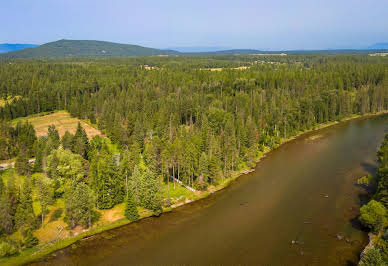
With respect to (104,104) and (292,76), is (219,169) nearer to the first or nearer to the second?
(104,104)

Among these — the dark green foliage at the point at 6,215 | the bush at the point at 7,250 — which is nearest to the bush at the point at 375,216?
the bush at the point at 7,250

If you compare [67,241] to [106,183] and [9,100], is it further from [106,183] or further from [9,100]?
[9,100]

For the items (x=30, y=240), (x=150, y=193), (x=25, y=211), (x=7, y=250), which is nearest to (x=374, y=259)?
(x=150, y=193)

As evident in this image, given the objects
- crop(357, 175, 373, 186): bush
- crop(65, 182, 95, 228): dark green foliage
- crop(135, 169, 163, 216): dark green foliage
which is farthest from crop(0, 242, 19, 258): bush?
crop(357, 175, 373, 186): bush

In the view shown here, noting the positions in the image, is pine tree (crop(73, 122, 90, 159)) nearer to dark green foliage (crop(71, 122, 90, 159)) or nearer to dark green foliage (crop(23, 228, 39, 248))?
dark green foliage (crop(71, 122, 90, 159))

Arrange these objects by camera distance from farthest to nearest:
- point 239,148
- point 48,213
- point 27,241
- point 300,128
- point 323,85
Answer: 1. point 323,85
2. point 300,128
3. point 239,148
4. point 48,213
5. point 27,241

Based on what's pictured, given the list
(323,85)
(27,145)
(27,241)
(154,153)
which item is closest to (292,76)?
(323,85)
